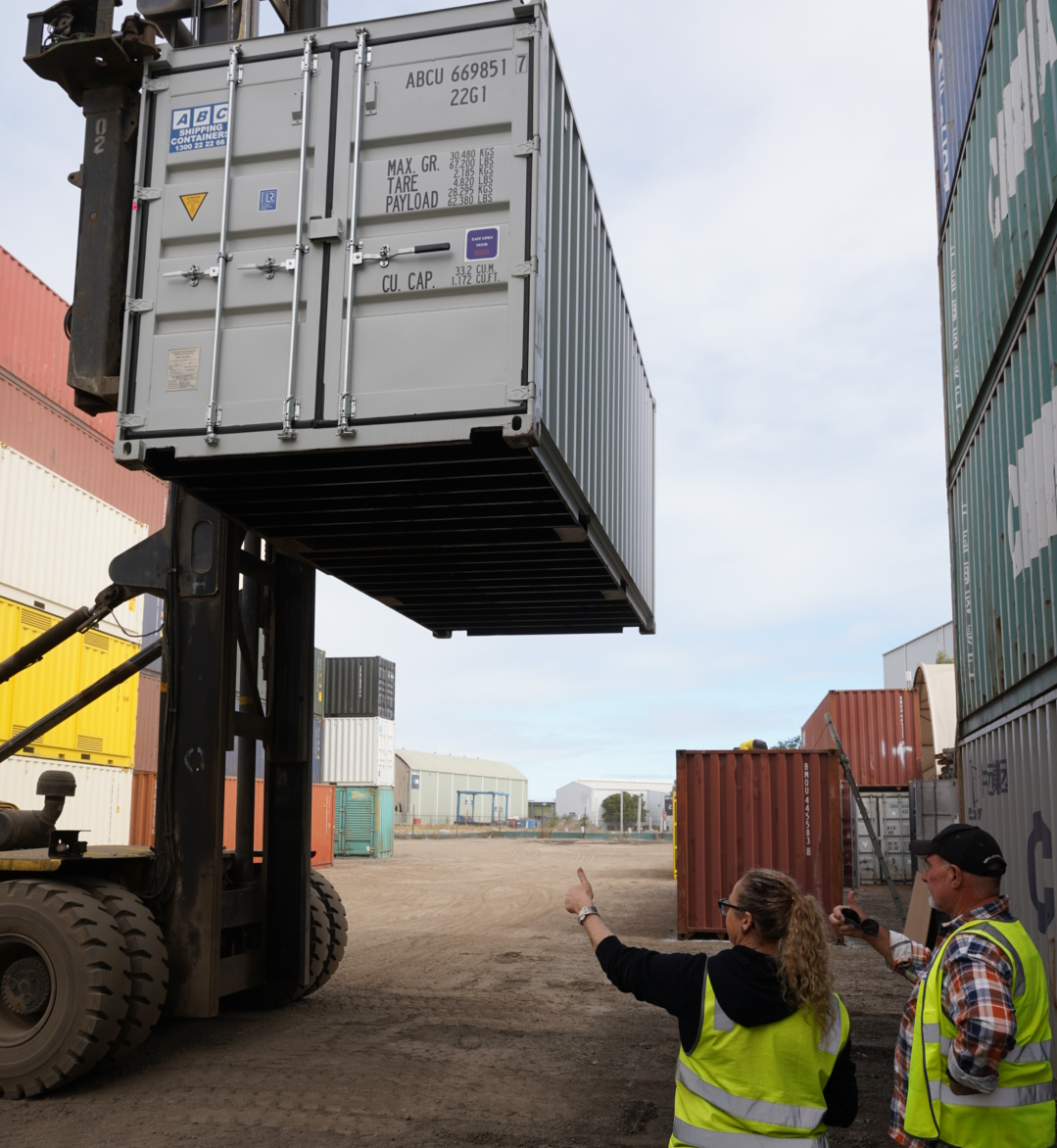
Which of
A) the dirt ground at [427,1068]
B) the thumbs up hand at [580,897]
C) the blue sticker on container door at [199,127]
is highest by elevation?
the blue sticker on container door at [199,127]

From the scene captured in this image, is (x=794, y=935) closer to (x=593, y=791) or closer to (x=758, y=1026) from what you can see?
(x=758, y=1026)

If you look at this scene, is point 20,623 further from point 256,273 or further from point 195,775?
point 256,273

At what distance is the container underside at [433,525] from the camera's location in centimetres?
616

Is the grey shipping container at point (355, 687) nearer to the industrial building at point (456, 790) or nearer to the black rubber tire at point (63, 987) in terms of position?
the industrial building at point (456, 790)

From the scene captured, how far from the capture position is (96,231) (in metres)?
6.82

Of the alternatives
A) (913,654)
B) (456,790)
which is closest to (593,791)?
(456,790)

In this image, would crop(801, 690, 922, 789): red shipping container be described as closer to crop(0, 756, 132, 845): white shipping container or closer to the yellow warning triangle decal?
crop(0, 756, 132, 845): white shipping container

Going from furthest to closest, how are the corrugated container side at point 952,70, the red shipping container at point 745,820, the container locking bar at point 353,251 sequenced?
the red shipping container at point 745,820
the corrugated container side at point 952,70
the container locking bar at point 353,251

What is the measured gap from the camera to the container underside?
6156 mm

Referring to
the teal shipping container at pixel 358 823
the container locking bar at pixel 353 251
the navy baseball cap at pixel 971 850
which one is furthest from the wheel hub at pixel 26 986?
the teal shipping container at pixel 358 823

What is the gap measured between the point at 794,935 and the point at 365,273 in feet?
14.4

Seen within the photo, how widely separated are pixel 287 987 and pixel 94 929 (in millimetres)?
2404

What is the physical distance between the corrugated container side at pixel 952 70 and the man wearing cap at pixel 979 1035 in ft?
21.8

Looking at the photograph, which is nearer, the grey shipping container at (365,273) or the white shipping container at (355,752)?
the grey shipping container at (365,273)
